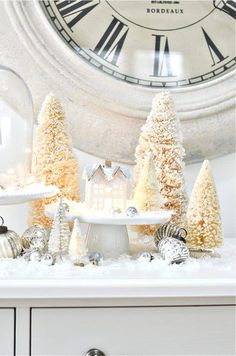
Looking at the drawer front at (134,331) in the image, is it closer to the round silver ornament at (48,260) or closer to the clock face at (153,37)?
the round silver ornament at (48,260)

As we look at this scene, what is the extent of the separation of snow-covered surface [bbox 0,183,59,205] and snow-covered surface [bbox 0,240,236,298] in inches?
4.1

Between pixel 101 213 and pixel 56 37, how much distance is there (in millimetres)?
462

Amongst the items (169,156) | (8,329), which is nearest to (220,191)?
(169,156)

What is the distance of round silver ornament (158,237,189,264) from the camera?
88 centimetres

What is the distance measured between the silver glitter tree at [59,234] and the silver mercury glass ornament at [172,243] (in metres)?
0.17

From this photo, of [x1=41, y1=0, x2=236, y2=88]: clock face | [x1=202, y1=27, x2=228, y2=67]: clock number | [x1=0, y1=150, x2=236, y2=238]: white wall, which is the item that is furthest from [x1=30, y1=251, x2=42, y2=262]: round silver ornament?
[x1=202, y1=27, x2=228, y2=67]: clock number

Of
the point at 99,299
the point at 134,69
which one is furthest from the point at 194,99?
the point at 99,299

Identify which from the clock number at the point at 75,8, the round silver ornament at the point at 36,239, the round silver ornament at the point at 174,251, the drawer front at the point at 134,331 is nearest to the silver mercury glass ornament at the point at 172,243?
the round silver ornament at the point at 174,251

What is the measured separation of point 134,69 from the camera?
1.20m

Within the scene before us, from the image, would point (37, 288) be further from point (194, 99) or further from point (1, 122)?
point (194, 99)

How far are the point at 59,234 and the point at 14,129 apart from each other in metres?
0.27

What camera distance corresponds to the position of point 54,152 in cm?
103

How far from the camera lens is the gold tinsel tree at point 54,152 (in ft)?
3.37

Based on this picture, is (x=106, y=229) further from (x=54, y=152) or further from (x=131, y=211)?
(x=54, y=152)
